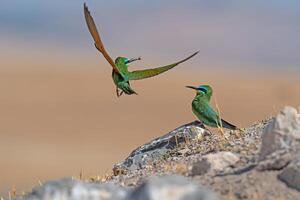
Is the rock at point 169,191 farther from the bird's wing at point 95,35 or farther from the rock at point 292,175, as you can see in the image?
the bird's wing at point 95,35

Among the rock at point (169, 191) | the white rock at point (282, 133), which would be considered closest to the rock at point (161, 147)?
the white rock at point (282, 133)

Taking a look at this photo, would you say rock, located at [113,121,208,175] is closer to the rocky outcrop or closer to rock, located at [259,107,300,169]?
the rocky outcrop

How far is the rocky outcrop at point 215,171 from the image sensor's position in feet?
20.3

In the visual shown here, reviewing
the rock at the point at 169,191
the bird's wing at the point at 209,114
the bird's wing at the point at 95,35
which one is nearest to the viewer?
the rock at the point at 169,191

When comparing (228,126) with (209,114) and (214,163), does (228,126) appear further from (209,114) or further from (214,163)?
(214,163)

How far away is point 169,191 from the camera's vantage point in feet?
19.8

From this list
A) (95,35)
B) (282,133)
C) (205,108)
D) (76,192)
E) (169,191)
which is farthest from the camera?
(205,108)

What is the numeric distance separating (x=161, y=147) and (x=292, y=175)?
3744 mm

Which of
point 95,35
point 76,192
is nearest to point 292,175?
point 76,192

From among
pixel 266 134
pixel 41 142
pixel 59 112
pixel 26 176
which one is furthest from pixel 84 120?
pixel 266 134

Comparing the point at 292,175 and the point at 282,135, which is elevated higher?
the point at 282,135

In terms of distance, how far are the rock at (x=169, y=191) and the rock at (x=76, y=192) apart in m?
0.38

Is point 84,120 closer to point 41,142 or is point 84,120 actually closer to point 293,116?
point 41,142

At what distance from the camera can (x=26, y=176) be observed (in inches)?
1139
